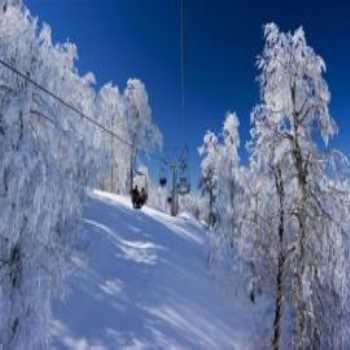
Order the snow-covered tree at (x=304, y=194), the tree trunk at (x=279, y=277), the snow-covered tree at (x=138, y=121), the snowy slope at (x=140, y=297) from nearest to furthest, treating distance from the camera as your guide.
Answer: the snow-covered tree at (x=304, y=194), the tree trunk at (x=279, y=277), the snowy slope at (x=140, y=297), the snow-covered tree at (x=138, y=121)

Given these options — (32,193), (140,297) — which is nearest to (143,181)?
(140,297)

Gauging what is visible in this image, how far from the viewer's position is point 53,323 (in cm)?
798

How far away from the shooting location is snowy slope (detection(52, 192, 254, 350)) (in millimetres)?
8414

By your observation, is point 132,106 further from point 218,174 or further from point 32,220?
point 32,220

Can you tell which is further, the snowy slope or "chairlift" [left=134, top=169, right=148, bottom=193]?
"chairlift" [left=134, top=169, right=148, bottom=193]

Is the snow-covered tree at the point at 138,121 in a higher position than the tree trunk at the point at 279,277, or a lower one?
higher

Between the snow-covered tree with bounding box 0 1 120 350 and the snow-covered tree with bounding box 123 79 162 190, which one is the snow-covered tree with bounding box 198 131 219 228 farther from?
the snow-covered tree with bounding box 0 1 120 350

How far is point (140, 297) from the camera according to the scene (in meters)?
10.0

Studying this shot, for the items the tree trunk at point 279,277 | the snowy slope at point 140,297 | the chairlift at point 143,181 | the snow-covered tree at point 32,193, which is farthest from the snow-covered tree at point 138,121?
the snow-covered tree at point 32,193

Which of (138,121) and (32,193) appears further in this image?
(138,121)

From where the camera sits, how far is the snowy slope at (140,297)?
8.41m

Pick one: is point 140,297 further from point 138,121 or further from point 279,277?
point 138,121

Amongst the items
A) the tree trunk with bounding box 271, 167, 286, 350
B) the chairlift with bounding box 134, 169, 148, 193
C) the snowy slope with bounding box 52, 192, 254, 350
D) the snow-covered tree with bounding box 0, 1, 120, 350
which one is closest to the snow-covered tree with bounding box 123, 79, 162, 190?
the chairlift with bounding box 134, 169, 148, 193

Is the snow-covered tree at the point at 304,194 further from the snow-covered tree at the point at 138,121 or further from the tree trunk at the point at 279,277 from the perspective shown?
the snow-covered tree at the point at 138,121
